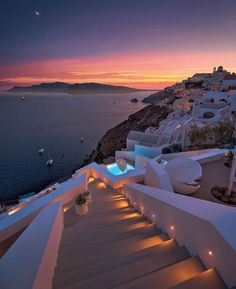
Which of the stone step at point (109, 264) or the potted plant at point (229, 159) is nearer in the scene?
the stone step at point (109, 264)

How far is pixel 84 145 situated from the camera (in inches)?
1786

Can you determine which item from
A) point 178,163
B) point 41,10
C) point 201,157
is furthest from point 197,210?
point 41,10

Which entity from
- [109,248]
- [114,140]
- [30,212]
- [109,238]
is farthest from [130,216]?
[114,140]

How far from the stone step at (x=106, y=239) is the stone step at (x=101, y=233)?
25 mm

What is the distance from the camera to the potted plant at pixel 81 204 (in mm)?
5870

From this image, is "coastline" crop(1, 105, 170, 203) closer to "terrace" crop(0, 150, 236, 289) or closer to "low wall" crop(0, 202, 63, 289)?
"terrace" crop(0, 150, 236, 289)

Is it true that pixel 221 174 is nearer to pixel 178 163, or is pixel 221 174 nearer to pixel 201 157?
pixel 201 157

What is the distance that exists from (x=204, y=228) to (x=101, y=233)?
8.18 feet

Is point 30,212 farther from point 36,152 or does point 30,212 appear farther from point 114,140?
point 36,152

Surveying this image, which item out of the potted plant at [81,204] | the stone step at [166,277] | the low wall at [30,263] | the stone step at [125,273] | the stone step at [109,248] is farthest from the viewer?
the potted plant at [81,204]

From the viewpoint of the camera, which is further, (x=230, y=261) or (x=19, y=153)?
(x=19, y=153)

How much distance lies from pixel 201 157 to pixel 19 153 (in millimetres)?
39063

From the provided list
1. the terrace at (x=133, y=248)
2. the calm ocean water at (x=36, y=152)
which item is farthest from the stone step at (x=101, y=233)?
the calm ocean water at (x=36, y=152)

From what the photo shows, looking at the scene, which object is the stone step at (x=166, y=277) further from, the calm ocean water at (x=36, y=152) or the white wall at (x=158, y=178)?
the calm ocean water at (x=36, y=152)
